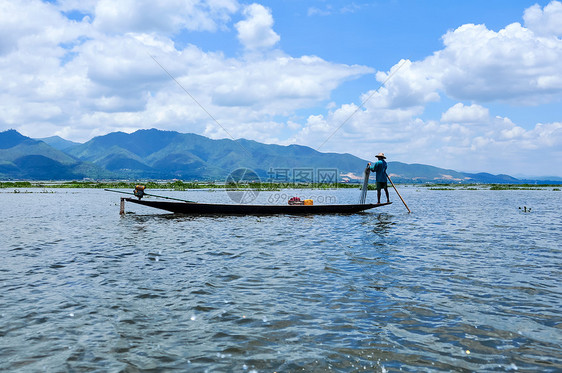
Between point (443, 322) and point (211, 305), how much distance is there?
491 cm

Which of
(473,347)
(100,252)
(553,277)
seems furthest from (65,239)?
(553,277)

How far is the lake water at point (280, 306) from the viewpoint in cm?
562

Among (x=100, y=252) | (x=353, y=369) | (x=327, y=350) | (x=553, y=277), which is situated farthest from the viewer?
(x=100, y=252)

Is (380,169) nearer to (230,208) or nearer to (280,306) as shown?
(230,208)

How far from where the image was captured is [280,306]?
7922mm

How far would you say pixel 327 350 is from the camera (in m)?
5.86

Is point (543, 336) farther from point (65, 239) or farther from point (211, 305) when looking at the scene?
point (65, 239)

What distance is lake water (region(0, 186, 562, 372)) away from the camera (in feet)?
18.5

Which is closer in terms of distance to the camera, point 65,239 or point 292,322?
point 292,322
